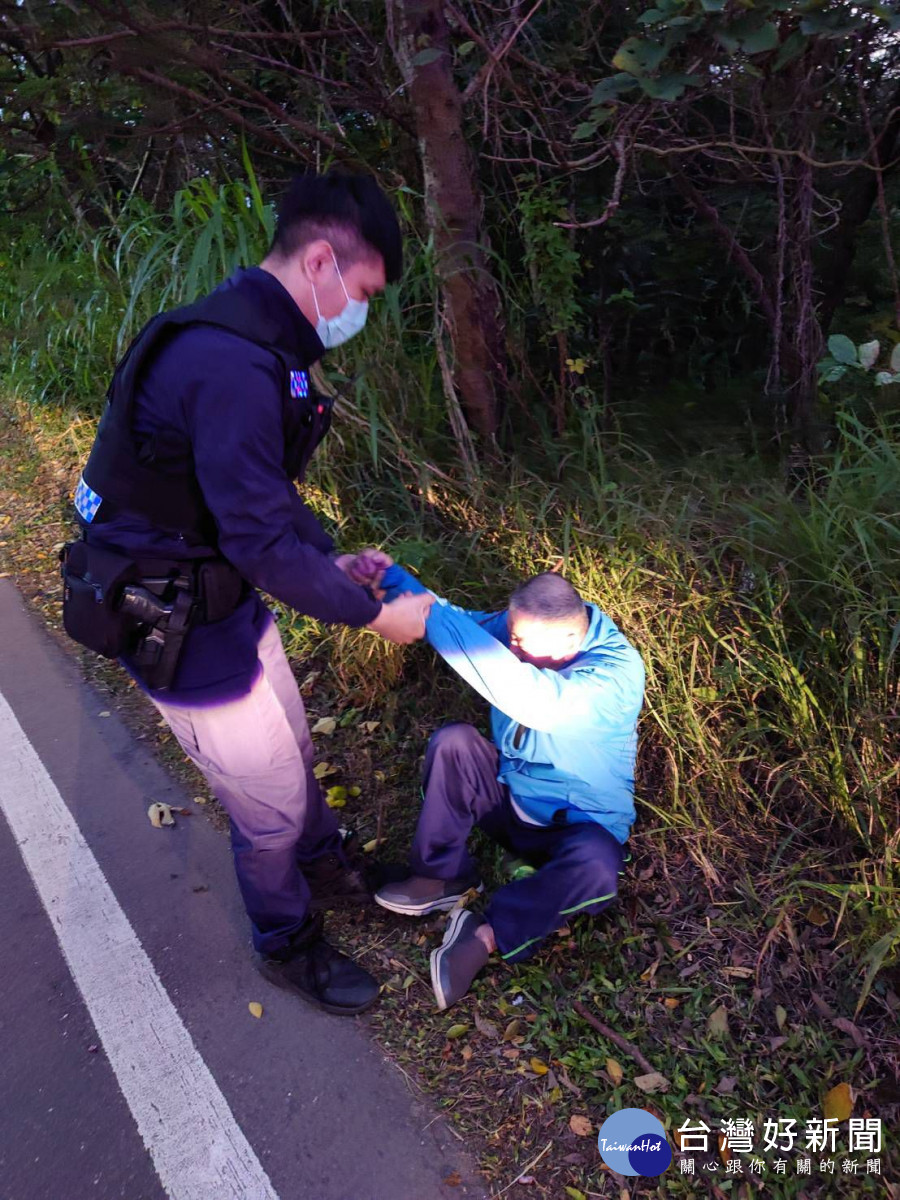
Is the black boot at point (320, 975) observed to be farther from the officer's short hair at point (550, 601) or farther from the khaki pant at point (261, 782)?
the officer's short hair at point (550, 601)

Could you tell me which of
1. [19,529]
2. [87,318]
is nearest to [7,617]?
[19,529]

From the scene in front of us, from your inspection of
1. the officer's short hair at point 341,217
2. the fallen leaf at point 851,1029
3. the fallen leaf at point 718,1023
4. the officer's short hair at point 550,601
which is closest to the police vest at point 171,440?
the officer's short hair at point 341,217

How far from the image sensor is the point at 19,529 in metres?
5.77

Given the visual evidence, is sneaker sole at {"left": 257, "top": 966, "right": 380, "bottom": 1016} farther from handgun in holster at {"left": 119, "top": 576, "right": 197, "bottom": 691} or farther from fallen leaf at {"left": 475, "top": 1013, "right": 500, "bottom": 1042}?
handgun in holster at {"left": 119, "top": 576, "right": 197, "bottom": 691}

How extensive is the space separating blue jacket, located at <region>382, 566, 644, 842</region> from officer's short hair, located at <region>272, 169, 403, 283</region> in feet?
2.79

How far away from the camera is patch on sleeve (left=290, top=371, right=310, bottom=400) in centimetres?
199

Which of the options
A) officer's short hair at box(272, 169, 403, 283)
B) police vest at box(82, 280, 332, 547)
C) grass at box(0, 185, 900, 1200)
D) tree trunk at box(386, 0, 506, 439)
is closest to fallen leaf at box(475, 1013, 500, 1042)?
grass at box(0, 185, 900, 1200)

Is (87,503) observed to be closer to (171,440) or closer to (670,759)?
(171,440)

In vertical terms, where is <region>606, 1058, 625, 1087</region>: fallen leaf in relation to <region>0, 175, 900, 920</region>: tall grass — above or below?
below

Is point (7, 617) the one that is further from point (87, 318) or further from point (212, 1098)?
point (212, 1098)

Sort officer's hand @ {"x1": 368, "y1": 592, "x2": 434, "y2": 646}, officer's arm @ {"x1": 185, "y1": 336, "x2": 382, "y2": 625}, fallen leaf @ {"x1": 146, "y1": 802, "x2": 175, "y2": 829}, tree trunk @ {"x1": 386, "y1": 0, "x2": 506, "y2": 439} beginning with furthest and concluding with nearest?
tree trunk @ {"x1": 386, "y1": 0, "x2": 506, "y2": 439}
fallen leaf @ {"x1": 146, "y1": 802, "x2": 175, "y2": 829}
officer's hand @ {"x1": 368, "y1": 592, "x2": 434, "y2": 646}
officer's arm @ {"x1": 185, "y1": 336, "x2": 382, "y2": 625}

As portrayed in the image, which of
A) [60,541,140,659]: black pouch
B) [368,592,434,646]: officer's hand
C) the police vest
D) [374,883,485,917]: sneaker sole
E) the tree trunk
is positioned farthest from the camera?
the tree trunk

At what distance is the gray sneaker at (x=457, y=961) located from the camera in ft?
7.73

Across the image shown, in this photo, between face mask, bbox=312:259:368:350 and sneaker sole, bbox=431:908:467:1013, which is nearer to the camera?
face mask, bbox=312:259:368:350
